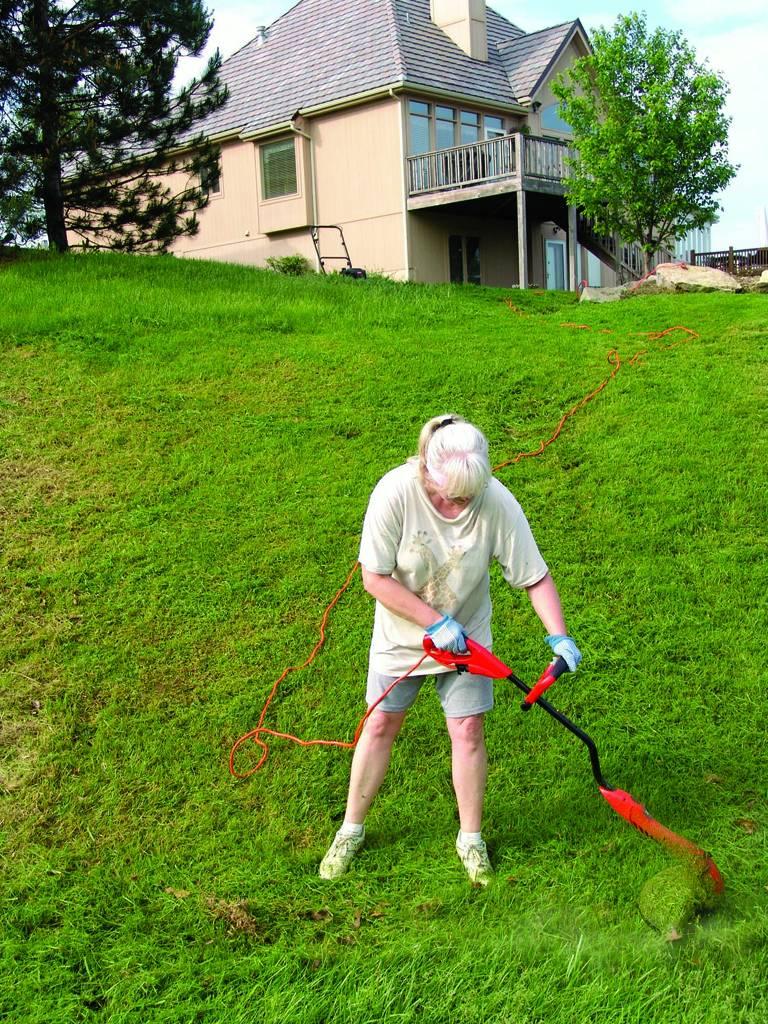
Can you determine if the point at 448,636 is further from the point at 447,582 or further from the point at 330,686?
the point at 330,686

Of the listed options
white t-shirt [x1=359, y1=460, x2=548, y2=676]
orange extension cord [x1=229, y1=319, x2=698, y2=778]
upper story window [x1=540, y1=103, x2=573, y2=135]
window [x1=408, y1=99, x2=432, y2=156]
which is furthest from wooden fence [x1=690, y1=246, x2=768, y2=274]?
white t-shirt [x1=359, y1=460, x2=548, y2=676]

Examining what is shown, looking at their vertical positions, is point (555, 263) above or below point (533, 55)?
below

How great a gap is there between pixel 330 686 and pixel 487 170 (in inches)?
580

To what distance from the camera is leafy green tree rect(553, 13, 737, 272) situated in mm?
14297

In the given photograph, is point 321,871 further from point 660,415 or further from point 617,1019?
point 660,415

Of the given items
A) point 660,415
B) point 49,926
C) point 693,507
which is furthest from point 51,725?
point 660,415

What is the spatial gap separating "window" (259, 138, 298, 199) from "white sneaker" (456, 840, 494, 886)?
18086 millimetres

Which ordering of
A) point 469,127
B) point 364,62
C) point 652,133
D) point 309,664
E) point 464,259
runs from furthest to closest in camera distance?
point 469,127, point 464,259, point 364,62, point 652,133, point 309,664

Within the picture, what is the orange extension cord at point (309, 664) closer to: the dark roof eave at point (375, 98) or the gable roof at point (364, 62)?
the dark roof eave at point (375, 98)

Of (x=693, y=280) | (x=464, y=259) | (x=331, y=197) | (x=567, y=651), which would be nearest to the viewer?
(x=567, y=651)

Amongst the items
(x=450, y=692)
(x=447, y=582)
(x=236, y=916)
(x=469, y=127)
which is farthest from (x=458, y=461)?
(x=469, y=127)

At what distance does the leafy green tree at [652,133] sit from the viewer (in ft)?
46.9

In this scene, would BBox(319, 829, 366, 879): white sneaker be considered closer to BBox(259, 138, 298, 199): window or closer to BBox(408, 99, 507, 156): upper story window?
BBox(408, 99, 507, 156): upper story window

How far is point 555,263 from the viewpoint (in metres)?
20.9
